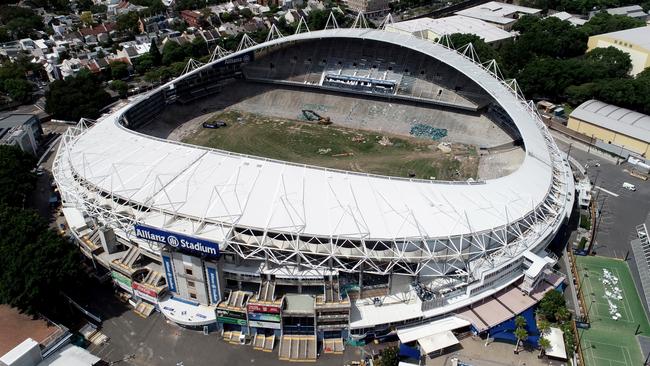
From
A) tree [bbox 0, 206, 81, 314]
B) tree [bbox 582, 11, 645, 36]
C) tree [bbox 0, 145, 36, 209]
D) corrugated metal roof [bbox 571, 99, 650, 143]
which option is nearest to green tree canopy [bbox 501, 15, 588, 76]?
tree [bbox 582, 11, 645, 36]

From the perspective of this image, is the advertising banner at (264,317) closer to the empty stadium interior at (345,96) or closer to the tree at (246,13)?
the empty stadium interior at (345,96)

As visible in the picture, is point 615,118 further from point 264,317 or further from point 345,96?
point 264,317

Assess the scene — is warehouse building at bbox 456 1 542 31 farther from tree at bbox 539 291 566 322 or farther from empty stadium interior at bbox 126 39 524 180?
tree at bbox 539 291 566 322

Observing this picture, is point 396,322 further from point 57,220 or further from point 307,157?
point 57,220

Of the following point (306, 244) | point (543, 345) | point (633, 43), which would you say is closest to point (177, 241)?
point (306, 244)

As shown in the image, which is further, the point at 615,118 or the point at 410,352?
the point at 615,118

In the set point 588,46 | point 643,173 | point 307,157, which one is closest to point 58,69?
point 307,157
